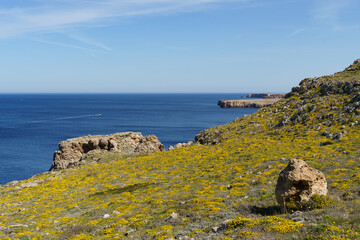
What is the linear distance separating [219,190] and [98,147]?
137 feet

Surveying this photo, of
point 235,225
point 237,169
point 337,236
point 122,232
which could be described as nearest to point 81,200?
point 122,232

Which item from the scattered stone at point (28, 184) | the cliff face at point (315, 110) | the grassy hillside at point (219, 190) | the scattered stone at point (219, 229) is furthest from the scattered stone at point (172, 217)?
the cliff face at point (315, 110)

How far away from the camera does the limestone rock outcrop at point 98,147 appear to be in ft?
189

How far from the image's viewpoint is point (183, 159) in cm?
4344

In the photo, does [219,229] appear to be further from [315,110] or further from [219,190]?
[315,110]

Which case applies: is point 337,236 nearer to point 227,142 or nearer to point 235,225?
point 235,225

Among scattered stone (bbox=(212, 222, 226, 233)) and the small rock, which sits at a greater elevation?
the small rock

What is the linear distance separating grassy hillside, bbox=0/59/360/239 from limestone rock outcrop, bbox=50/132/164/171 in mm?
4501

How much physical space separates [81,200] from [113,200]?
3.95 metres

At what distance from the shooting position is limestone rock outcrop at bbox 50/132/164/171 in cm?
5775

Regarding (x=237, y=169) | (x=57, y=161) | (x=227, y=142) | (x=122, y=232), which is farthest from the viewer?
(x=57, y=161)

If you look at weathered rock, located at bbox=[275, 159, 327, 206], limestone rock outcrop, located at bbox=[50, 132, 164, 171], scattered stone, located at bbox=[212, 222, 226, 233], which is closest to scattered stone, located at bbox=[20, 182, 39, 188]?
limestone rock outcrop, located at bbox=[50, 132, 164, 171]

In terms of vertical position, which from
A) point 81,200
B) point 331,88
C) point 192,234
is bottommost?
point 81,200

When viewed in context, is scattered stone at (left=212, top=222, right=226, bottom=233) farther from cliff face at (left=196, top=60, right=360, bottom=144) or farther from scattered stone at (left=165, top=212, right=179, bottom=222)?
cliff face at (left=196, top=60, right=360, bottom=144)
